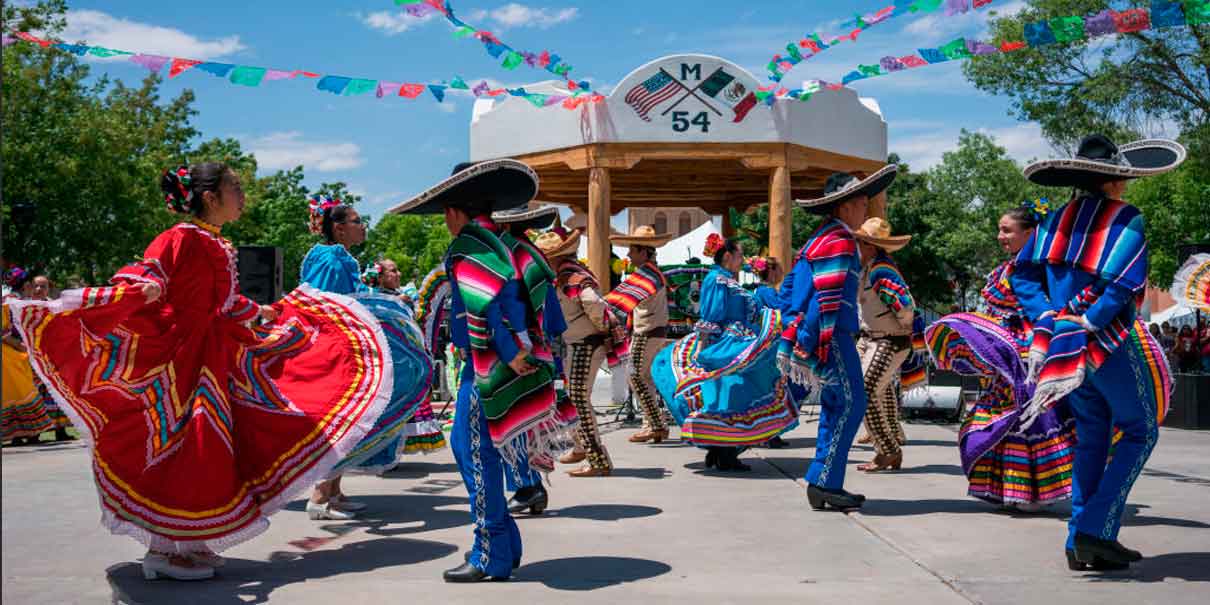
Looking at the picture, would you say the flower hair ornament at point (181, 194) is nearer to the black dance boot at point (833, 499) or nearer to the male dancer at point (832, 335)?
the male dancer at point (832, 335)

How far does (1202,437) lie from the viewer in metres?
13.3

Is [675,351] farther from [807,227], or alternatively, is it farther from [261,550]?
[807,227]

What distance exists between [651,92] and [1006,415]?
11279 mm

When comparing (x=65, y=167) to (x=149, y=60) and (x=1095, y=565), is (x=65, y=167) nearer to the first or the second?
(x=149, y=60)

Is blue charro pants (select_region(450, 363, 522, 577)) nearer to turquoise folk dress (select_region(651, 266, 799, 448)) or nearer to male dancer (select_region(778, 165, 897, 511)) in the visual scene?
male dancer (select_region(778, 165, 897, 511))

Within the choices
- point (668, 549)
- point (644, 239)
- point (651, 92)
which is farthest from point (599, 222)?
point (668, 549)

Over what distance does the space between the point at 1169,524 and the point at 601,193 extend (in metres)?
11.8

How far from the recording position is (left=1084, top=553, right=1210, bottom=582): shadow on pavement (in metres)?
4.94

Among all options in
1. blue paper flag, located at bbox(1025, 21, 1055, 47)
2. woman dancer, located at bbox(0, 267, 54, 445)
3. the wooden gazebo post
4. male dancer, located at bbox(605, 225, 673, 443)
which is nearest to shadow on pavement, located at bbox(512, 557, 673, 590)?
blue paper flag, located at bbox(1025, 21, 1055, 47)

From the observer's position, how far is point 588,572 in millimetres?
5211

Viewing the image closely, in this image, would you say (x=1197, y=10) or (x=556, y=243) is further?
(x=556, y=243)

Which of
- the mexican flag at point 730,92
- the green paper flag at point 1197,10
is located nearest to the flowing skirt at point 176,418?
the green paper flag at point 1197,10

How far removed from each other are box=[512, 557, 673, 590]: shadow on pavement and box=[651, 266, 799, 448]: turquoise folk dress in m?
3.38

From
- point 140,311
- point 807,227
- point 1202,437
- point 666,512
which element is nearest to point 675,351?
point 666,512
